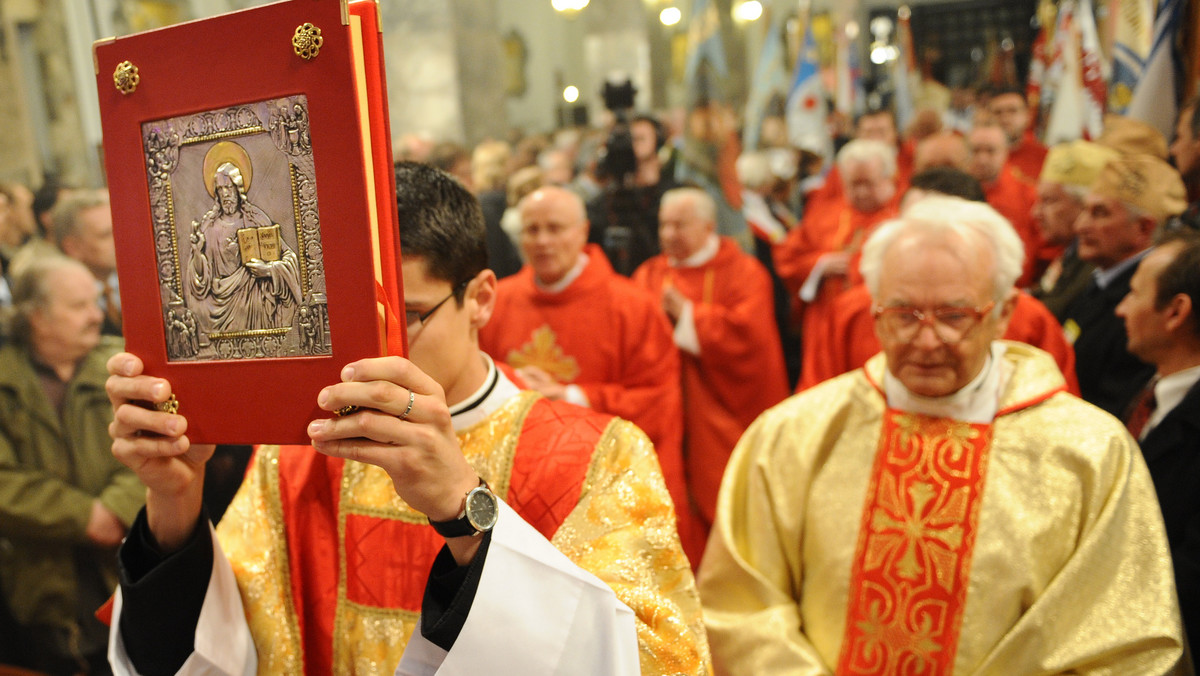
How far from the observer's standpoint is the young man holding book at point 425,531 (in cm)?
134

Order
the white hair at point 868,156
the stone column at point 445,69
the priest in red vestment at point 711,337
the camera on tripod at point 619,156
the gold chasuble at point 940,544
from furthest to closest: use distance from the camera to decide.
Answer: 1. the stone column at point 445,69
2. the camera on tripod at point 619,156
3. the white hair at point 868,156
4. the priest in red vestment at point 711,337
5. the gold chasuble at point 940,544

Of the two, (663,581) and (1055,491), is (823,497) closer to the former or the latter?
(1055,491)

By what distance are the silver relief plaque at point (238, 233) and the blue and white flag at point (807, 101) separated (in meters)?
6.64

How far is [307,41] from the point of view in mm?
1178

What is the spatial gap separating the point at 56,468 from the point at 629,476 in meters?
3.73

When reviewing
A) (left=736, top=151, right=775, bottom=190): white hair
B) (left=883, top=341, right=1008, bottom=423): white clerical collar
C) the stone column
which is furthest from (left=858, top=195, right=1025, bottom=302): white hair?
the stone column

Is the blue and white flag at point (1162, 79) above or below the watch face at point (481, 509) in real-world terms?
above

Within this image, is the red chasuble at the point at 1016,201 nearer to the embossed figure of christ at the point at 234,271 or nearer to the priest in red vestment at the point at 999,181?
the priest in red vestment at the point at 999,181

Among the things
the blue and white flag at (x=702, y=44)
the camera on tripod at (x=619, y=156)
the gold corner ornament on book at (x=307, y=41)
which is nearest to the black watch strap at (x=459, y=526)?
the gold corner ornament on book at (x=307, y=41)

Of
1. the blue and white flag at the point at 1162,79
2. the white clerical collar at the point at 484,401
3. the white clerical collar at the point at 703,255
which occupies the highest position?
the blue and white flag at the point at 1162,79

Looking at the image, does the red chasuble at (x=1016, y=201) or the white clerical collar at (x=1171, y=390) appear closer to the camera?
the white clerical collar at (x=1171, y=390)

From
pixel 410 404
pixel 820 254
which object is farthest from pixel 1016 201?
pixel 410 404

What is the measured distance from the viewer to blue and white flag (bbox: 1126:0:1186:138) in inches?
166

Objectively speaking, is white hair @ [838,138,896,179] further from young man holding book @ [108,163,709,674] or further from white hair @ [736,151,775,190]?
young man holding book @ [108,163,709,674]
